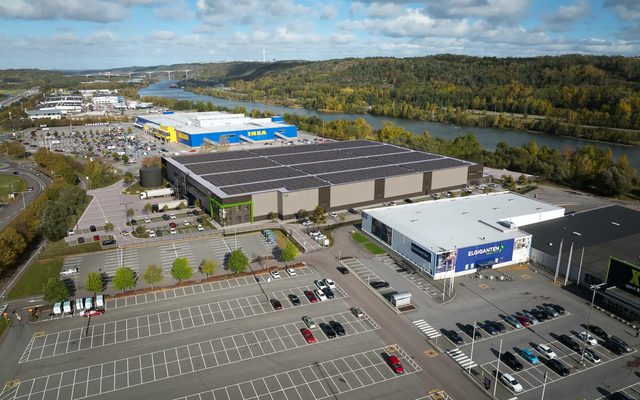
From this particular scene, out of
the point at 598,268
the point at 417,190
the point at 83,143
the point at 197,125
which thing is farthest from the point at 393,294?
the point at 83,143

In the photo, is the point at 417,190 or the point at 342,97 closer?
the point at 417,190

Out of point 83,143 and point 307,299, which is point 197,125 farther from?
point 307,299

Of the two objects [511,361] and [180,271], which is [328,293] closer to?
[180,271]

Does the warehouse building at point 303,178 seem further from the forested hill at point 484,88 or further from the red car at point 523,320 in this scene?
the forested hill at point 484,88

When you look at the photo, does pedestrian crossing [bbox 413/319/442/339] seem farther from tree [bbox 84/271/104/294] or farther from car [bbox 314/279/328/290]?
tree [bbox 84/271/104/294]

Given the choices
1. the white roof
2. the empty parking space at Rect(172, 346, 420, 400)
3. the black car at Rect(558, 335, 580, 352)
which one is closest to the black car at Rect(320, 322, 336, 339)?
the empty parking space at Rect(172, 346, 420, 400)

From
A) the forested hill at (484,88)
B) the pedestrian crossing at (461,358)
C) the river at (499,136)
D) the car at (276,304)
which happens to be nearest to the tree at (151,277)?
the car at (276,304)
